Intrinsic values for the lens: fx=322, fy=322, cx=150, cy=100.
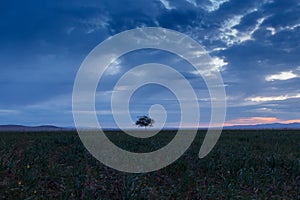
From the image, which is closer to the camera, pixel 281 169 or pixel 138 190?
pixel 138 190

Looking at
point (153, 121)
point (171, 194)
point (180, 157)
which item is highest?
point (153, 121)

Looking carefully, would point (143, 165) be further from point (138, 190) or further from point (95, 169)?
point (138, 190)

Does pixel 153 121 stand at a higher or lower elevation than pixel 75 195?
higher

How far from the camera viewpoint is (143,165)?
11.9m

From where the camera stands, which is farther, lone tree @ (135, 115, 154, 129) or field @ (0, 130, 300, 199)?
lone tree @ (135, 115, 154, 129)

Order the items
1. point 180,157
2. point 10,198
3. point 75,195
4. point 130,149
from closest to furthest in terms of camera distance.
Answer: point 10,198 → point 75,195 → point 180,157 → point 130,149

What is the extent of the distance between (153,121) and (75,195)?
73.3 meters

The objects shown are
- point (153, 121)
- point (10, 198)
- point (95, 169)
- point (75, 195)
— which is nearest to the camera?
point (10, 198)

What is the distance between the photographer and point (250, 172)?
11.5 meters

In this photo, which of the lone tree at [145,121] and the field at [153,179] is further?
the lone tree at [145,121]

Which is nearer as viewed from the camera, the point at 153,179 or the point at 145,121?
the point at 153,179

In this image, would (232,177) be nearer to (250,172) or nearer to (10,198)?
(250,172)

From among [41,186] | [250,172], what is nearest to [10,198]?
[41,186]

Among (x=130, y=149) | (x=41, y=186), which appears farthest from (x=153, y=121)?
(x=41, y=186)
